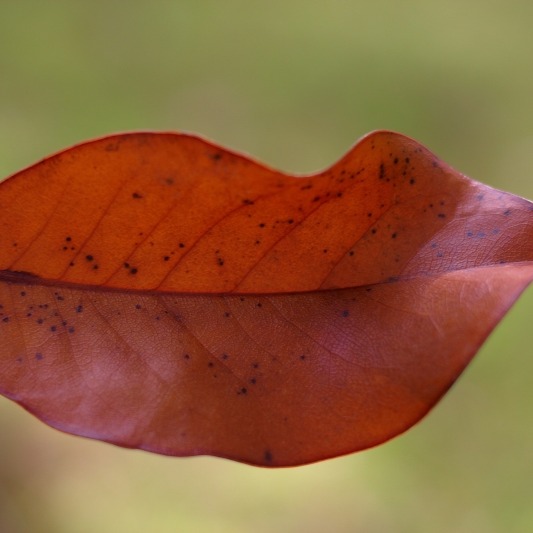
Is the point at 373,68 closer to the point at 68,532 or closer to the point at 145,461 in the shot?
the point at 145,461

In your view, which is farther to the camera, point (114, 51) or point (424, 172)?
point (114, 51)

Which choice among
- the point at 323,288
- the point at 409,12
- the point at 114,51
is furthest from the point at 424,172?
the point at 409,12

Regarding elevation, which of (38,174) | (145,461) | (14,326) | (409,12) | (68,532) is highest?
(409,12)

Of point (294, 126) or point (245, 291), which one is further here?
point (294, 126)

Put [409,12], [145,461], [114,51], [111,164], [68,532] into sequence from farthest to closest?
[409,12], [114,51], [145,461], [68,532], [111,164]

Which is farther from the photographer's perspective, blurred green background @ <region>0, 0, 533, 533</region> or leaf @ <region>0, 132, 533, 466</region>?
blurred green background @ <region>0, 0, 533, 533</region>
